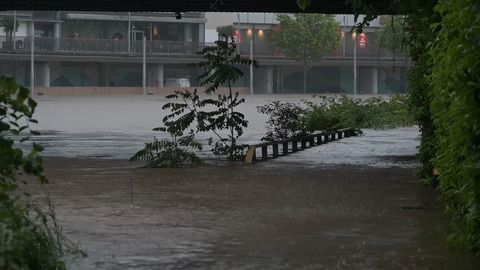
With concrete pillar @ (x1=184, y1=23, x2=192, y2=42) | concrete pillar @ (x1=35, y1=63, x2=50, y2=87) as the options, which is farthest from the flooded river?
concrete pillar @ (x1=184, y1=23, x2=192, y2=42)

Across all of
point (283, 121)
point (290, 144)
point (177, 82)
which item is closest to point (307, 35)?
point (177, 82)

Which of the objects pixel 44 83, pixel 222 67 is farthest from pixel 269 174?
pixel 44 83

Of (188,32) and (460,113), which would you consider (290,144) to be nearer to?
(460,113)

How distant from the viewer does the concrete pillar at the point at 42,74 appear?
94000 mm

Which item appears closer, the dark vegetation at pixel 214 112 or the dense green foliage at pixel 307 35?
the dark vegetation at pixel 214 112

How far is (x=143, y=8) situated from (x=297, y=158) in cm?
917

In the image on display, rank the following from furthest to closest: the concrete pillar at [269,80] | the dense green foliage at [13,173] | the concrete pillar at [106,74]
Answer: the concrete pillar at [269,80]
the concrete pillar at [106,74]
the dense green foliage at [13,173]

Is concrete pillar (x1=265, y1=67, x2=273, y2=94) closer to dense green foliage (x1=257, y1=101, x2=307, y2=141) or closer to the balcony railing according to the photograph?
the balcony railing

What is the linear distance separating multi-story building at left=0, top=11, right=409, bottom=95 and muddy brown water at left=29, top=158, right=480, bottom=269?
240 feet

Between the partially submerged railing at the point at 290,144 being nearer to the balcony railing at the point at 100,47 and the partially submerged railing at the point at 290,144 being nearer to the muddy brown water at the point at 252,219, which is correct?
the muddy brown water at the point at 252,219

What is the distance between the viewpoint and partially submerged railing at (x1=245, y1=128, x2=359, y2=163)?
840 inches

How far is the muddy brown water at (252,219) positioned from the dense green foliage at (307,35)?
81.2 metres

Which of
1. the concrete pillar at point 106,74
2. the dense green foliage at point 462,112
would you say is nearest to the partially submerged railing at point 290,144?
the dense green foliage at point 462,112

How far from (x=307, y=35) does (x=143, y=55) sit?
1787 centimetres
